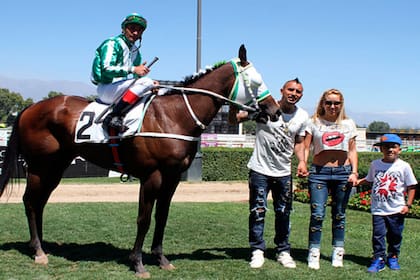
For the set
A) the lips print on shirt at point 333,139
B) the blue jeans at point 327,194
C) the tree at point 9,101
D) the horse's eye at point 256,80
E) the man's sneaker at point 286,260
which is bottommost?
the man's sneaker at point 286,260

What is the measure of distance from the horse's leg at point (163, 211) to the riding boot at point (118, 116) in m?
0.66

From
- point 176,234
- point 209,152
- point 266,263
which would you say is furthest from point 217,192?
point 266,263

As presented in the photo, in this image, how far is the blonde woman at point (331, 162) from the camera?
470 cm

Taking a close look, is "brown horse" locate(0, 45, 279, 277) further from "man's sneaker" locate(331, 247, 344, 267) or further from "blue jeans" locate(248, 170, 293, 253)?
"man's sneaker" locate(331, 247, 344, 267)

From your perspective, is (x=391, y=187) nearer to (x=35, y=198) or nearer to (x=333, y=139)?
(x=333, y=139)

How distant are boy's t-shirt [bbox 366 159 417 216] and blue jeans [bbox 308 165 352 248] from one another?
14.6 inches

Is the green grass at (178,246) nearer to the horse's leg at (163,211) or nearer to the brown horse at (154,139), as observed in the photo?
the horse's leg at (163,211)

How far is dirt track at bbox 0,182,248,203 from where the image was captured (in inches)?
414

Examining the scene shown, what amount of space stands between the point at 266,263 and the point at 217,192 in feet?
24.9

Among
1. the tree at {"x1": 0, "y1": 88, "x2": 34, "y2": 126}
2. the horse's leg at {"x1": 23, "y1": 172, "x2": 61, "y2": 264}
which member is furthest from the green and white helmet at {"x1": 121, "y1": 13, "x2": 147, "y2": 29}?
the tree at {"x1": 0, "y1": 88, "x2": 34, "y2": 126}

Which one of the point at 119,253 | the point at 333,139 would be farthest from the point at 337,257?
the point at 119,253

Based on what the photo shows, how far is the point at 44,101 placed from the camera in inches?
209

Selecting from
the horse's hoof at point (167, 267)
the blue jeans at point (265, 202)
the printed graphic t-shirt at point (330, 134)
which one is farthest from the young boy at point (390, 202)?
the horse's hoof at point (167, 267)

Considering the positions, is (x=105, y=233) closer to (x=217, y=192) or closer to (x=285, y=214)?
(x=285, y=214)
